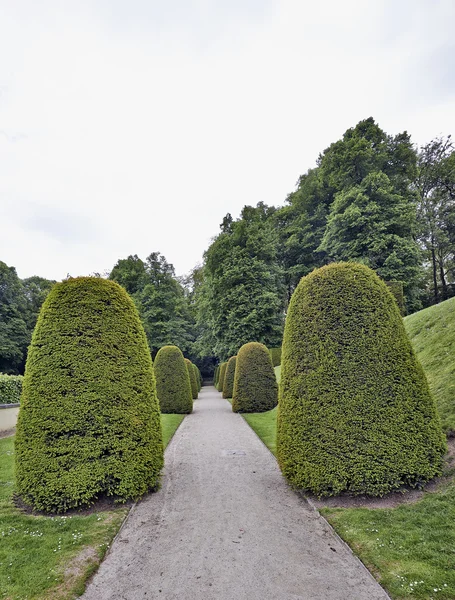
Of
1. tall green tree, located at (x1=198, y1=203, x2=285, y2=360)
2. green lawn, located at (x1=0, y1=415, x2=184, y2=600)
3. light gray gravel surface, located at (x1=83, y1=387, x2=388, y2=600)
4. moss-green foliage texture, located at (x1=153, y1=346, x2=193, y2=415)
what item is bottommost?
light gray gravel surface, located at (x1=83, y1=387, x2=388, y2=600)

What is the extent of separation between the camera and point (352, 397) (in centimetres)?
436

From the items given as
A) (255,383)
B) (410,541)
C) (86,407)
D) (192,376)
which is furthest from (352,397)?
(192,376)

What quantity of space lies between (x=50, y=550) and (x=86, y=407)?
155cm

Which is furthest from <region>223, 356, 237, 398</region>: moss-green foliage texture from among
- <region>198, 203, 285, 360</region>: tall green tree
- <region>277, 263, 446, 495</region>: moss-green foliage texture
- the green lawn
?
the green lawn

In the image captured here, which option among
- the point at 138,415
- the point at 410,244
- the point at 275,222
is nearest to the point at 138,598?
the point at 138,415

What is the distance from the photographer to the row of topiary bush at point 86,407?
158 inches

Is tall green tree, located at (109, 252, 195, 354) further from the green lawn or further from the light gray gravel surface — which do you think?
the green lawn

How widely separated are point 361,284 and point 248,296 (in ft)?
69.5

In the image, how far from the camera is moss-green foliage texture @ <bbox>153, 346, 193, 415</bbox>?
13609mm

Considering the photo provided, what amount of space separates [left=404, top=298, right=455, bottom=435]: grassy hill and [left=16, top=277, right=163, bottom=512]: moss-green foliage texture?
5180mm

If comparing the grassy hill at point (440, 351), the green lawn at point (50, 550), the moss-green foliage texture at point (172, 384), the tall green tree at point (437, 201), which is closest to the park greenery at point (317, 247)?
the tall green tree at point (437, 201)

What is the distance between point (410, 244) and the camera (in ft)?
67.9

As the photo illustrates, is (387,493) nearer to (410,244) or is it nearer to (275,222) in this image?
(410,244)

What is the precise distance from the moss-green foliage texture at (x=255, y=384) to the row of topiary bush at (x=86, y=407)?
8626 mm
